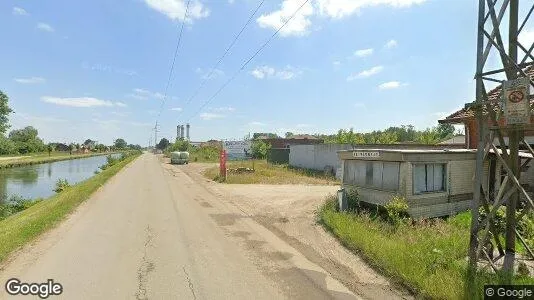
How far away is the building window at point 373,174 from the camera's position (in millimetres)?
12461

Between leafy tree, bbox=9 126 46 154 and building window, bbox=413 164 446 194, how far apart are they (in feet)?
352

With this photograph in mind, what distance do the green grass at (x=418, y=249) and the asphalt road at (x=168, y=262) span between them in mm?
1385

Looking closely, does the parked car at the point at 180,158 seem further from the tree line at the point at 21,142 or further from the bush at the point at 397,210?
the bush at the point at 397,210

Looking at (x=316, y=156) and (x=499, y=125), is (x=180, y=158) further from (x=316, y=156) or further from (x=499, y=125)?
(x=499, y=125)

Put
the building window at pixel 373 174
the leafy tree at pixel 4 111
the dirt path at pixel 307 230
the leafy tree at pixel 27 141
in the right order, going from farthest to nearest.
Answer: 1. the leafy tree at pixel 27 141
2. the leafy tree at pixel 4 111
3. the building window at pixel 373 174
4. the dirt path at pixel 307 230

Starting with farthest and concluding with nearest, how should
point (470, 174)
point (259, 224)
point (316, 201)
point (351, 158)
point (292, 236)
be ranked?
point (316, 201), point (351, 158), point (470, 174), point (259, 224), point (292, 236)

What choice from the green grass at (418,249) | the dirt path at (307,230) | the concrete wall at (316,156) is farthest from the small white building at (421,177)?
the concrete wall at (316,156)

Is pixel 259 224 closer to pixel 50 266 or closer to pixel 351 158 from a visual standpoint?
pixel 351 158

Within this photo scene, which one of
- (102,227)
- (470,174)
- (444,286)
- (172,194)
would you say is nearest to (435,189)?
(470,174)

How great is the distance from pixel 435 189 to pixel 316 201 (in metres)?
5.54

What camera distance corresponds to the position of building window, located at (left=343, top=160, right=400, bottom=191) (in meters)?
12.5

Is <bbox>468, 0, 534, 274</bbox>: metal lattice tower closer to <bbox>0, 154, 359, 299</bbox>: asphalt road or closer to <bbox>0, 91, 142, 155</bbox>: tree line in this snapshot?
<bbox>0, 154, 359, 299</bbox>: asphalt road

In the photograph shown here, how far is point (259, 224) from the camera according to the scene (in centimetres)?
1238

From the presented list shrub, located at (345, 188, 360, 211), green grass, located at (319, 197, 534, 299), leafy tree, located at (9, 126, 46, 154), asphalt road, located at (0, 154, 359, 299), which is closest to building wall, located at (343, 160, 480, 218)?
shrub, located at (345, 188, 360, 211)
